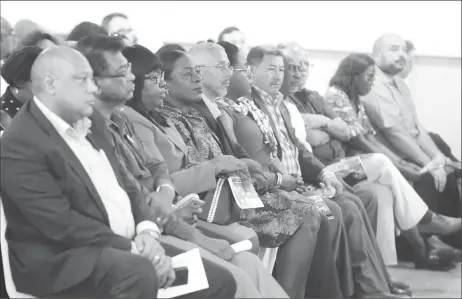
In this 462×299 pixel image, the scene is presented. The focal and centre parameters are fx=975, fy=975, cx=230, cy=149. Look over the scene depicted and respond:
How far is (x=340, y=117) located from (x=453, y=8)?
2.93m

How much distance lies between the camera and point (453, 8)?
332 inches

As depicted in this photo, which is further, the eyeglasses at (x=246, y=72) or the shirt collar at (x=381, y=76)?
the shirt collar at (x=381, y=76)

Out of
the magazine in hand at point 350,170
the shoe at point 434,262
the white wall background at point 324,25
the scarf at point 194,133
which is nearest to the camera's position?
the scarf at point 194,133

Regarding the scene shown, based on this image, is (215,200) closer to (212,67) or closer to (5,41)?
(212,67)

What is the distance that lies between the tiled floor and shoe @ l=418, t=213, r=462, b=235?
0.26 meters

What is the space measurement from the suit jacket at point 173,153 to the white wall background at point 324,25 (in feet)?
10.8

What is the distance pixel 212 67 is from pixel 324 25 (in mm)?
3867

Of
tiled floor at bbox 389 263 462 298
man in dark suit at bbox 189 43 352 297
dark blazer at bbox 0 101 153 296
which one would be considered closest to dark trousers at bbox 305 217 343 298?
man in dark suit at bbox 189 43 352 297

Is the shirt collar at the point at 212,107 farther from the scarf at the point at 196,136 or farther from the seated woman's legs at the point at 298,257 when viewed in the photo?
the seated woman's legs at the point at 298,257

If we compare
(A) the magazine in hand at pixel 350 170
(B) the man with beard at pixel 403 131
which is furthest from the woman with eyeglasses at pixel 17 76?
(B) the man with beard at pixel 403 131

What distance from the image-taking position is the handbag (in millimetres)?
4023

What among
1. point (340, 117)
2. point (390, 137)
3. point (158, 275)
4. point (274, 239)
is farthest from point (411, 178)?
point (158, 275)

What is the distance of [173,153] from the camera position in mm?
Result: 3883

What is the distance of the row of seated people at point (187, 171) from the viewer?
2.84 meters
